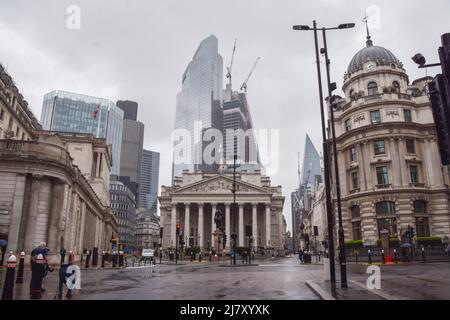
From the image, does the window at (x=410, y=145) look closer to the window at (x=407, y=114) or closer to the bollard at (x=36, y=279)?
the window at (x=407, y=114)

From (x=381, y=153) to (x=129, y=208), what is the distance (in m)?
122

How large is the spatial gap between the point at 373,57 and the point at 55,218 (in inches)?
1797

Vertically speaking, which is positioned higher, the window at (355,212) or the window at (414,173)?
the window at (414,173)

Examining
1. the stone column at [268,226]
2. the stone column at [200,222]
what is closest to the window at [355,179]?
the stone column at [268,226]

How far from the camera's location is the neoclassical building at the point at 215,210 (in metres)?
97.4

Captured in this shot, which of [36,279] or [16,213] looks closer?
[36,279]

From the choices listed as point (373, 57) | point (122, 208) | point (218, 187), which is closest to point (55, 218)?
point (373, 57)

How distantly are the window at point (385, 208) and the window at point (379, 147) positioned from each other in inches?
259

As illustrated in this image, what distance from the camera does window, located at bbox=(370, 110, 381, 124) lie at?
47.1 meters

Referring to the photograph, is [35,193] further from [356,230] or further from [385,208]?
[385,208]

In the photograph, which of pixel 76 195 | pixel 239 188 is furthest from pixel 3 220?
pixel 239 188

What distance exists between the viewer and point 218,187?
99688 millimetres

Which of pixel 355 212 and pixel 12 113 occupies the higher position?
pixel 12 113

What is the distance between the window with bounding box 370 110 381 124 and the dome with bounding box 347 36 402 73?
7.76 meters
